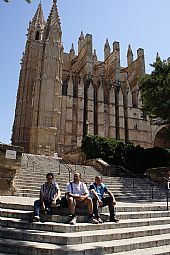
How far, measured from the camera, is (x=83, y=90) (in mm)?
35281

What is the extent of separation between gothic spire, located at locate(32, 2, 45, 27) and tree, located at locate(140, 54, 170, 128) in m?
27.7

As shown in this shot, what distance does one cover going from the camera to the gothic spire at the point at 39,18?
38850 millimetres

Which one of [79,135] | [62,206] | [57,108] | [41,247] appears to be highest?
[57,108]

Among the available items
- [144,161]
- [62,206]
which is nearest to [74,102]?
[144,161]

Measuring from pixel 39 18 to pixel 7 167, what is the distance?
38.4m

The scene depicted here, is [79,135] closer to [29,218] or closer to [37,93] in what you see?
[37,93]

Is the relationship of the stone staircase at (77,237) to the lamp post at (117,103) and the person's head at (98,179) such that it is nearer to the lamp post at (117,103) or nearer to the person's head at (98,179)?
the person's head at (98,179)

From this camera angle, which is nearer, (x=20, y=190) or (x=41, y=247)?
(x=41, y=247)

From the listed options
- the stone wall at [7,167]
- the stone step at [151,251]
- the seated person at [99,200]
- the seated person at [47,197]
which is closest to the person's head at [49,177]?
the seated person at [47,197]

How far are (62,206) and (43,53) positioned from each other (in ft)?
97.3

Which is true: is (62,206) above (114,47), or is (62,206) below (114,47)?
below

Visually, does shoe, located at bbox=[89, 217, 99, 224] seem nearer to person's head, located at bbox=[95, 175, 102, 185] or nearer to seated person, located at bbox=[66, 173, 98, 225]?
seated person, located at bbox=[66, 173, 98, 225]

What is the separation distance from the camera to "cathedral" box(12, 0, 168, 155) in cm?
2950

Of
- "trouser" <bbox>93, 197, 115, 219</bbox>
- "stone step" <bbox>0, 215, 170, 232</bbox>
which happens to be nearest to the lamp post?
"trouser" <bbox>93, 197, 115, 219</bbox>
